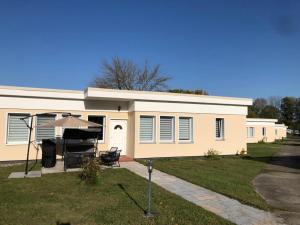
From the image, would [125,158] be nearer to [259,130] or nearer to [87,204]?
[87,204]

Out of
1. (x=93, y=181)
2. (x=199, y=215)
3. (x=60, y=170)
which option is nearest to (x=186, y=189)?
(x=199, y=215)

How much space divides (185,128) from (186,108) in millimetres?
1246

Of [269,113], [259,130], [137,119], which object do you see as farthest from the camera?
[269,113]

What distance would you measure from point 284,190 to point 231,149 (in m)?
9.38

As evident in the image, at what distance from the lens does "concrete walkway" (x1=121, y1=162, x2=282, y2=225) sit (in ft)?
20.1

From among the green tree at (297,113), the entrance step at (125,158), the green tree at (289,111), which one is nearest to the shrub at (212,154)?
the entrance step at (125,158)

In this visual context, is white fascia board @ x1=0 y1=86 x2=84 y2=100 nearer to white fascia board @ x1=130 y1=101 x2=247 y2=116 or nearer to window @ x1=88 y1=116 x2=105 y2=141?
window @ x1=88 y1=116 x2=105 y2=141

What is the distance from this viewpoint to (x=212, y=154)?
17266 millimetres

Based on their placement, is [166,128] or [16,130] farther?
[166,128]

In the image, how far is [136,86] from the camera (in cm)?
3841

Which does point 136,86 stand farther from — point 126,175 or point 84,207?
point 84,207

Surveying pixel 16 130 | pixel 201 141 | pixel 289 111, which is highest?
pixel 289 111

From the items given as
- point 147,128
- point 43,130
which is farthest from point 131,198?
point 43,130

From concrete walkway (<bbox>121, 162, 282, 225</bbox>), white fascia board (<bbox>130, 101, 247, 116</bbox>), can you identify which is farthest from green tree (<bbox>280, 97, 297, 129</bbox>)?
concrete walkway (<bbox>121, 162, 282, 225</bbox>)
